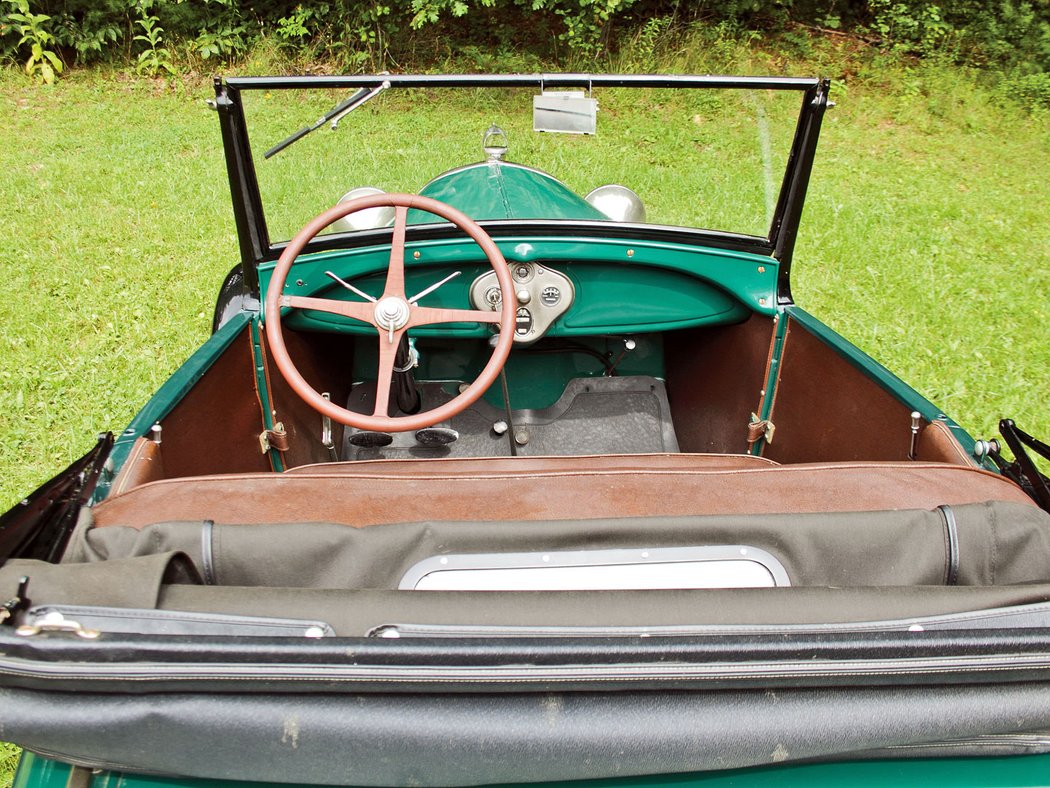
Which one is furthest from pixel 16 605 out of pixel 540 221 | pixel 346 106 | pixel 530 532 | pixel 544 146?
pixel 544 146

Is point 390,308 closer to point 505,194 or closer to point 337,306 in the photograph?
point 337,306

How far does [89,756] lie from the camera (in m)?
0.96

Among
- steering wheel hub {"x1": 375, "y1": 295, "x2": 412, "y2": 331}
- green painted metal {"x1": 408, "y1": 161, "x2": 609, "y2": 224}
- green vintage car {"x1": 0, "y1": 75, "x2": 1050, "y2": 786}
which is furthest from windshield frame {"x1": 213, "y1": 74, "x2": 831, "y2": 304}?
steering wheel hub {"x1": 375, "y1": 295, "x2": 412, "y2": 331}

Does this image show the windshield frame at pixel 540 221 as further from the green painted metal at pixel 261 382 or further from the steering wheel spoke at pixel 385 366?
the steering wheel spoke at pixel 385 366

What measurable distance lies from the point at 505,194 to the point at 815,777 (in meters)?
1.94

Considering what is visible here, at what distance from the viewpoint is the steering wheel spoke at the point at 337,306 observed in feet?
7.00

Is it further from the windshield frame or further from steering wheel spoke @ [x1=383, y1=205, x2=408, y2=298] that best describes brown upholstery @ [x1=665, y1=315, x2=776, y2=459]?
steering wheel spoke @ [x1=383, y1=205, x2=408, y2=298]

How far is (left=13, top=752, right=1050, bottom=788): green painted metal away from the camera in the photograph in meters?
1.04

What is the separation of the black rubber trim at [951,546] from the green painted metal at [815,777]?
29cm

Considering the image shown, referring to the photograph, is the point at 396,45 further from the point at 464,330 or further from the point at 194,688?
the point at 194,688

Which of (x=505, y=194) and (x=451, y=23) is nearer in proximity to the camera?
(x=505, y=194)

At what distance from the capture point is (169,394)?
1.93 meters

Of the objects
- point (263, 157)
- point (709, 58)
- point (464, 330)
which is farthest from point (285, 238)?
point (709, 58)

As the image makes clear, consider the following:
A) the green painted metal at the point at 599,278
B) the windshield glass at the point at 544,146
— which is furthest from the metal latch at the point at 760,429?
the windshield glass at the point at 544,146
